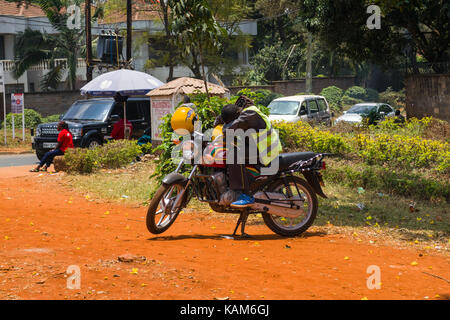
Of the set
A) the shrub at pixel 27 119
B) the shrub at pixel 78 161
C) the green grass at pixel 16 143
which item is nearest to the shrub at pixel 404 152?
the shrub at pixel 78 161

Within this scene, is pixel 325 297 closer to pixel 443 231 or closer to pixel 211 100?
pixel 443 231

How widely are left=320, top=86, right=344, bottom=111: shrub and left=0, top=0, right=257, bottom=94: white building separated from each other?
251 inches

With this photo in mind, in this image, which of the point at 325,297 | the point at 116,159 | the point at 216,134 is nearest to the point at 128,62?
the point at 116,159

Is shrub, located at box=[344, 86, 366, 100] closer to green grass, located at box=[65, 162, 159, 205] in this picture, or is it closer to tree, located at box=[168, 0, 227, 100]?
green grass, located at box=[65, 162, 159, 205]

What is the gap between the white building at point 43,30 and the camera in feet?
129

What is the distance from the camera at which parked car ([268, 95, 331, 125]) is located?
2266cm

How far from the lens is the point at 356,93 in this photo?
43.5 meters

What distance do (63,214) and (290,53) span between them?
35.2 m

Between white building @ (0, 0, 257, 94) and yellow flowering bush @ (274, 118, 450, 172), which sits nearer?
yellow flowering bush @ (274, 118, 450, 172)

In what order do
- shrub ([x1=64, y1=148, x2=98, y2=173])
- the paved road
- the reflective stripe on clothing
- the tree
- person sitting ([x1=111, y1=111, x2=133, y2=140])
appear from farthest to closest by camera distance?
the paved road, person sitting ([x1=111, y1=111, x2=133, y2=140]), shrub ([x1=64, y1=148, x2=98, y2=173]), the tree, the reflective stripe on clothing

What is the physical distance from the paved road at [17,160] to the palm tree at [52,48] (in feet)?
53.6

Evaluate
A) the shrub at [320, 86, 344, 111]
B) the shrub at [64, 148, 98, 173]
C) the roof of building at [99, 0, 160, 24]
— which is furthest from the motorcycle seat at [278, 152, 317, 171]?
the shrub at [320, 86, 344, 111]

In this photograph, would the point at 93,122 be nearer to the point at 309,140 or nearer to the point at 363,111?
the point at 309,140

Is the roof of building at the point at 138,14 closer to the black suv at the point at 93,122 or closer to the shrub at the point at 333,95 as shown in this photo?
the shrub at the point at 333,95
